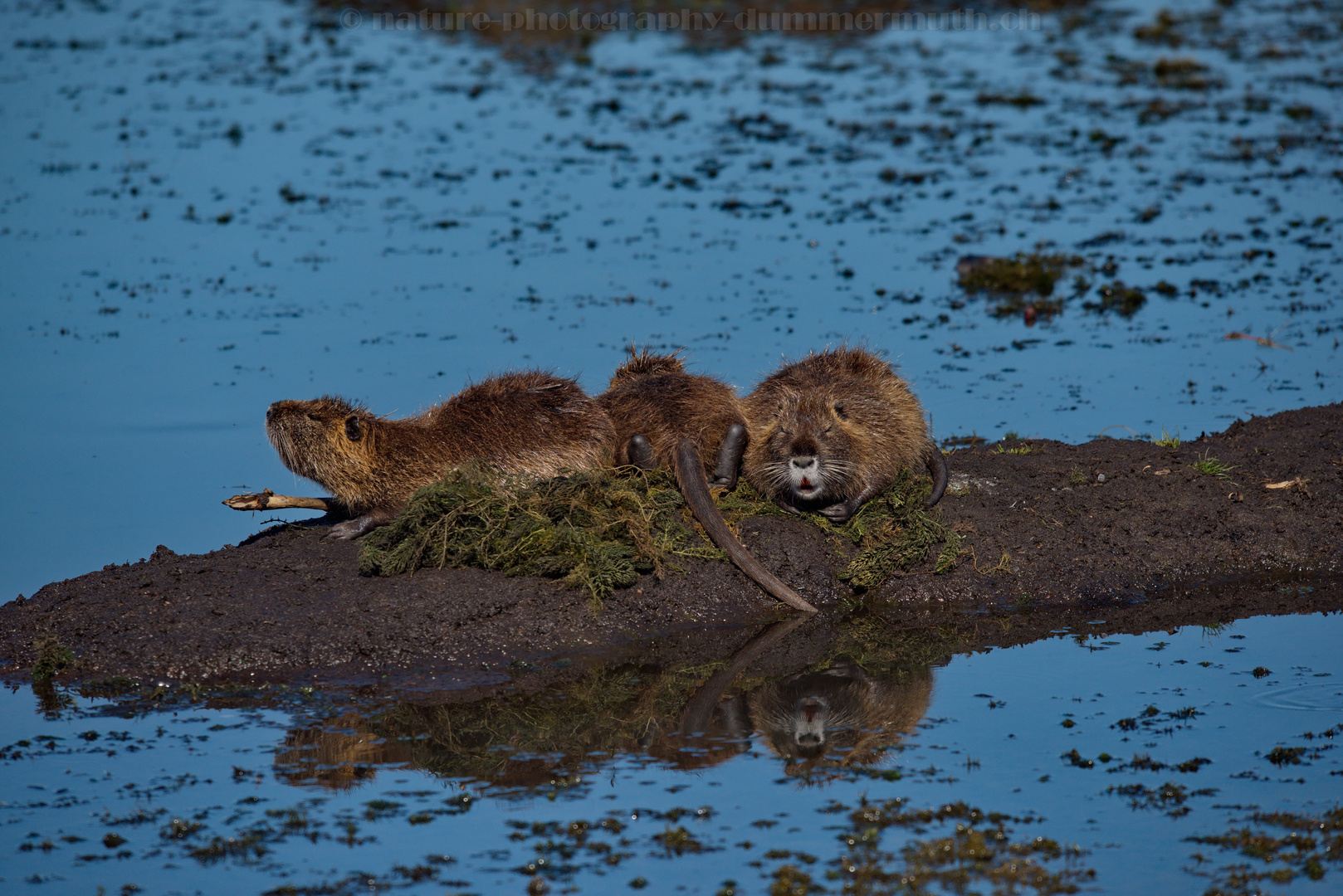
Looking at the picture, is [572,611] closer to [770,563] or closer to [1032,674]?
[770,563]

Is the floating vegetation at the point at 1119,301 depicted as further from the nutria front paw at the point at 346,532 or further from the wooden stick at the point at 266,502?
the wooden stick at the point at 266,502

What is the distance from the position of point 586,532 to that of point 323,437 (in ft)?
4.66

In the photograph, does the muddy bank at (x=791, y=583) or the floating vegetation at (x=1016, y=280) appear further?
the floating vegetation at (x=1016, y=280)

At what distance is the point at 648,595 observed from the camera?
6.71 meters

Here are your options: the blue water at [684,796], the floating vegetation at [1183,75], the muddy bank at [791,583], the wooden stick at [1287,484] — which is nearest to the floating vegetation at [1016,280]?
the muddy bank at [791,583]

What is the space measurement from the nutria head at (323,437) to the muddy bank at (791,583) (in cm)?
38

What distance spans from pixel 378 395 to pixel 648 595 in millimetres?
3451

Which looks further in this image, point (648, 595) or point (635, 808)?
point (648, 595)

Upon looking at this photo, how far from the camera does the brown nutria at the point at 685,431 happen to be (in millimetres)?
6980

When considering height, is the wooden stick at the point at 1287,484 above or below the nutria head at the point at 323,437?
below

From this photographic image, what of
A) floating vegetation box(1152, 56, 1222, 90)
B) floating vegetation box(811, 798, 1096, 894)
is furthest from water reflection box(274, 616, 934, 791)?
floating vegetation box(1152, 56, 1222, 90)

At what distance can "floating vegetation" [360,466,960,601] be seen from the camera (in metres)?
6.66

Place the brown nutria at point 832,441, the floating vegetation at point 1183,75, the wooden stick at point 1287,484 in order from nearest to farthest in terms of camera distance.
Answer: the brown nutria at point 832,441 < the wooden stick at point 1287,484 < the floating vegetation at point 1183,75

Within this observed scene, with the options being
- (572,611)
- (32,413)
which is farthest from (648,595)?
(32,413)
